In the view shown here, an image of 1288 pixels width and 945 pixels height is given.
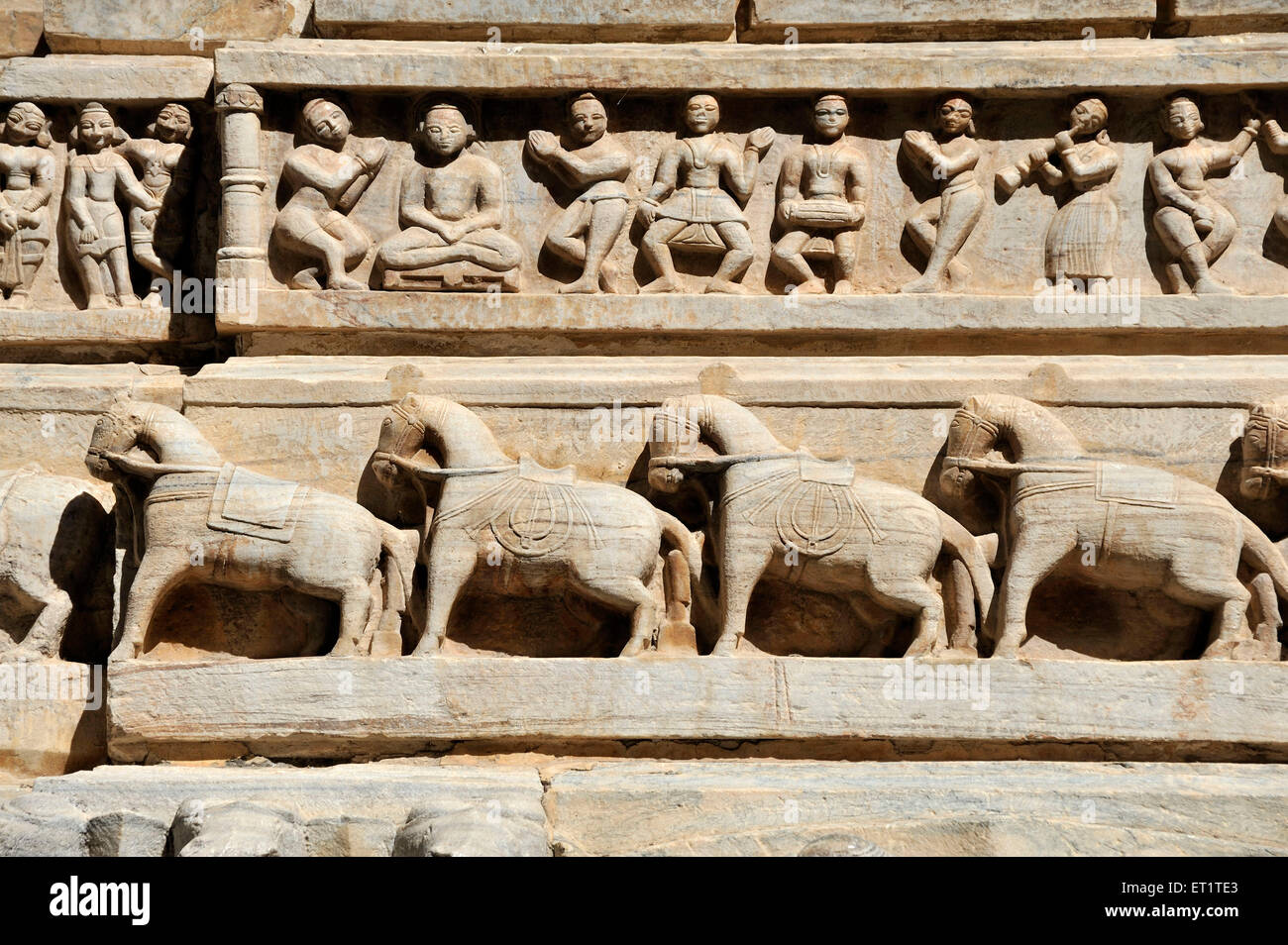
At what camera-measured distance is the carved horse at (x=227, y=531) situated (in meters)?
6.67

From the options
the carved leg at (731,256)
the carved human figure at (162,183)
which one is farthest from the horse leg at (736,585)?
the carved human figure at (162,183)

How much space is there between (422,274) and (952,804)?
9.69 feet

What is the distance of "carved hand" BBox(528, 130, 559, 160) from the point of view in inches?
293

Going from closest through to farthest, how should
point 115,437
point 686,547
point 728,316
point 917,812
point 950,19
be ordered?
point 917,812
point 115,437
point 686,547
point 728,316
point 950,19

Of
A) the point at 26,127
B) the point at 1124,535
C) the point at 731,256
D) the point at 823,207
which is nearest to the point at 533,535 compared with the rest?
the point at 731,256

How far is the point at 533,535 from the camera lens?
669 cm

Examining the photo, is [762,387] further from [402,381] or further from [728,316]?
[402,381]

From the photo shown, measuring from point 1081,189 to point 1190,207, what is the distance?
0.44 meters

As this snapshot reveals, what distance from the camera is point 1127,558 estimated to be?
6730 mm

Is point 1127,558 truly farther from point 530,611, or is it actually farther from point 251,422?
point 251,422

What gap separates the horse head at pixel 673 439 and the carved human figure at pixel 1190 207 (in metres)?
2.11

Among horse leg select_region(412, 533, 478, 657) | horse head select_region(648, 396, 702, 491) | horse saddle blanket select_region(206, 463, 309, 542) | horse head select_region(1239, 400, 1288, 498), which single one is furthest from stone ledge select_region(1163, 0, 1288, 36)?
horse saddle blanket select_region(206, 463, 309, 542)

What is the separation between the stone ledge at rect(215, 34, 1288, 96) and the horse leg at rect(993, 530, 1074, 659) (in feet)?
6.43

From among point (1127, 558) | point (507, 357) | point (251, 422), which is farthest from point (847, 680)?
point (251, 422)
